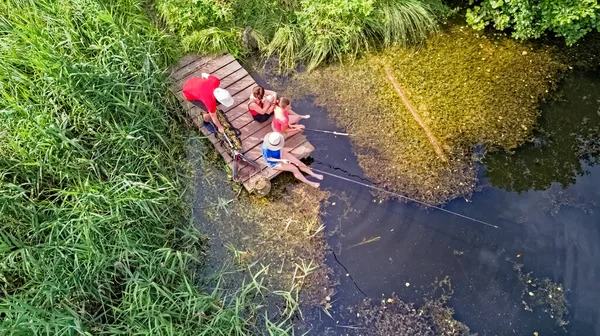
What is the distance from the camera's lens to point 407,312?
16.6 feet

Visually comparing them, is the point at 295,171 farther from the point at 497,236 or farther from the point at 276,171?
the point at 497,236

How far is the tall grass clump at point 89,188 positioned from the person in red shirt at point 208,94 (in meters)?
0.59

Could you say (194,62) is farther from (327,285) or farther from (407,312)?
(407,312)

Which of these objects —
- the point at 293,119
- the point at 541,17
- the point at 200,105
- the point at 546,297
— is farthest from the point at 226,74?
the point at 546,297

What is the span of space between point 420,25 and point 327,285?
4.87m

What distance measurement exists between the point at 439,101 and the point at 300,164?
253 centimetres

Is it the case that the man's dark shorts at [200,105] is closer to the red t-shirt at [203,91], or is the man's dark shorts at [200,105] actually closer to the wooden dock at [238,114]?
the wooden dock at [238,114]

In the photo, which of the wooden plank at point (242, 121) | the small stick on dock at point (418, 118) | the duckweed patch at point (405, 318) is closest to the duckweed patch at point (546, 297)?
the duckweed patch at point (405, 318)

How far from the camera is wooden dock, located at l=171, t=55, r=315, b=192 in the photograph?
6066 mm

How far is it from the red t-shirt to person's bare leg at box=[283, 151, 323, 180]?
1.28 m

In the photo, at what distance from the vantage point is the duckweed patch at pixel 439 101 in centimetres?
604

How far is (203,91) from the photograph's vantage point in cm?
594

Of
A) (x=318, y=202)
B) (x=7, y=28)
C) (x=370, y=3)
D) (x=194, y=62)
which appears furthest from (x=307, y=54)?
(x=7, y=28)

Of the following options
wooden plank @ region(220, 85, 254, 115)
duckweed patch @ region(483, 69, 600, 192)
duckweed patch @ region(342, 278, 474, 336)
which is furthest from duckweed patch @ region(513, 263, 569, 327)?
wooden plank @ region(220, 85, 254, 115)
